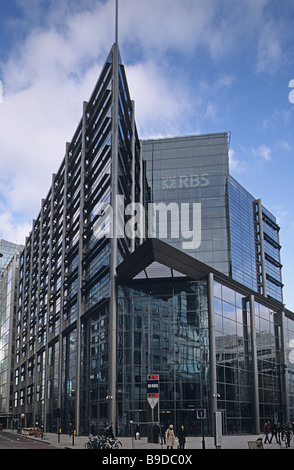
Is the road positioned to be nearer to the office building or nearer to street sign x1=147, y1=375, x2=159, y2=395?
street sign x1=147, y1=375, x2=159, y2=395

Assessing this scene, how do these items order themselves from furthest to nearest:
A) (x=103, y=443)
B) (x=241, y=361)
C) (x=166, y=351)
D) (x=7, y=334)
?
(x=7, y=334) → (x=241, y=361) → (x=166, y=351) → (x=103, y=443)

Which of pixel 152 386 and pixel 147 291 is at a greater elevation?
pixel 147 291

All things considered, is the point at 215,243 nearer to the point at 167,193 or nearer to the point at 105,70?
the point at 167,193

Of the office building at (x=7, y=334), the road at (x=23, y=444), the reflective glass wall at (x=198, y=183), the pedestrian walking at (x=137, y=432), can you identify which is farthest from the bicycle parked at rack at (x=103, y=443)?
the office building at (x=7, y=334)

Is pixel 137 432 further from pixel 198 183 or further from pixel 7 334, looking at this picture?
pixel 7 334

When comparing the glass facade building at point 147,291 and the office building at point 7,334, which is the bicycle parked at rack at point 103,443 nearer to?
the glass facade building at point 147,291

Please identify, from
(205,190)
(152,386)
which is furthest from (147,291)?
(205,190)

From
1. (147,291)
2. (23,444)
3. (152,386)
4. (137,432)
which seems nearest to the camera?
(152,386)

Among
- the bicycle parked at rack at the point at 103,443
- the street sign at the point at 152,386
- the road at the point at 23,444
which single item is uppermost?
the street sign at the point at 152,386

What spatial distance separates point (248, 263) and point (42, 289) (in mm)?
37482

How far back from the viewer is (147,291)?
179ft

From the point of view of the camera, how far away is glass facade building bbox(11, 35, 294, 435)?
171 ft

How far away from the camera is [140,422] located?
51.9m

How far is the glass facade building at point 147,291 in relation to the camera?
52.2 m
